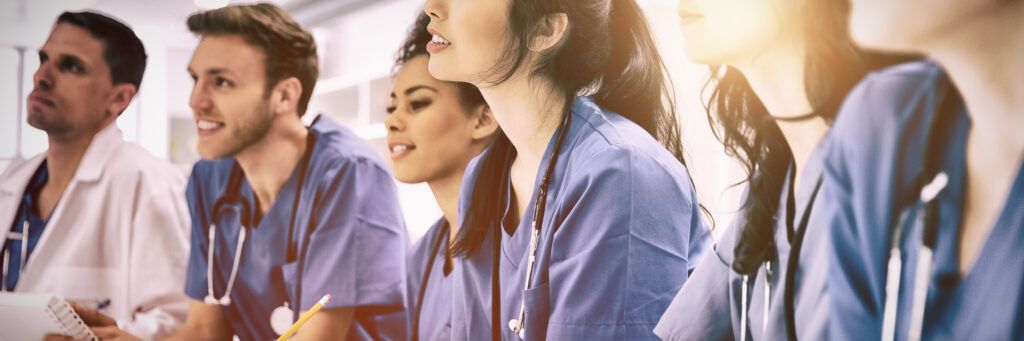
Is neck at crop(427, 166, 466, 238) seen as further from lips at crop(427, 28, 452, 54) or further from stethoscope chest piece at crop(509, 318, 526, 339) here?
stethoscope chest piece at crop(509, 318, 526, 339)

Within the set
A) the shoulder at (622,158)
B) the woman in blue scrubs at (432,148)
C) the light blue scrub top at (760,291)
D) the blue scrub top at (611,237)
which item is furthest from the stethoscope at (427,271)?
the light blue scrub top at (760,291)

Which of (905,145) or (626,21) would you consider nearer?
(905,145)

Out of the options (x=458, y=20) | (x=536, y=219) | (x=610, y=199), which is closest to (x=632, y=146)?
(x=610, y=199)

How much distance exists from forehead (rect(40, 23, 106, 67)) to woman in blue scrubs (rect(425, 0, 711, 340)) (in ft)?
4.18

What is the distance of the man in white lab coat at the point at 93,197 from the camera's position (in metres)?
3.00

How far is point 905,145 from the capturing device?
147 centimetres

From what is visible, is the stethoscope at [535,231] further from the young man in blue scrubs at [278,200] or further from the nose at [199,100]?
the nose at [199,100]

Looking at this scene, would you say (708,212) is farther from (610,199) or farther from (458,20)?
(458,20)

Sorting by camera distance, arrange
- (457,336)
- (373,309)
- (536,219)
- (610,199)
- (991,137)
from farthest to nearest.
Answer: (373,309)
(457,336)
(536,219)
(610,199)
(991,137)

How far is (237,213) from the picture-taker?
9.53 ft

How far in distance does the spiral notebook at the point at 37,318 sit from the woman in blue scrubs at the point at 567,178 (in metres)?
1.23

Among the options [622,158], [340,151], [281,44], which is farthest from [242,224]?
[622,158]

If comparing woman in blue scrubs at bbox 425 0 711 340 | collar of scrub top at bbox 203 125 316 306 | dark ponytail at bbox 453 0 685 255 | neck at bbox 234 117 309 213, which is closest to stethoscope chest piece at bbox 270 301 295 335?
collar of scrub top at bbox 203 125 316 306

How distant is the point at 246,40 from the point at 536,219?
124 cm
